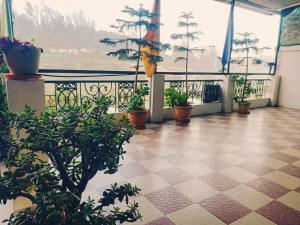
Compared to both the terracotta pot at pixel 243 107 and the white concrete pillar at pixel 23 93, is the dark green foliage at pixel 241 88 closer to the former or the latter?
the terracotta pot at pixel 243 107

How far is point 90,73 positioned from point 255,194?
3.51m

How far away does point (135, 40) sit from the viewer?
4.29 meters

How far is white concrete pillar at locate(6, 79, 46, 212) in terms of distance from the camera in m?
2.05

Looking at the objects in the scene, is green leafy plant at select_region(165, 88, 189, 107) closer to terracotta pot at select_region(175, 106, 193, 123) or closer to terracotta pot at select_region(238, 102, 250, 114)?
terracotta pot at select_region(175, 106, 193, 123)

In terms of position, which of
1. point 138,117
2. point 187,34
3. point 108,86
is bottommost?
point 138,117

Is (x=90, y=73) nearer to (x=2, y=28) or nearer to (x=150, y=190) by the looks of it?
(x=2, y=28)

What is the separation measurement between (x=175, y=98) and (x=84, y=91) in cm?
211

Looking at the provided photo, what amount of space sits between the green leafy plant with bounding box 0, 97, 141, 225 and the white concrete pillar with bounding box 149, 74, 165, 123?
3.83 meters

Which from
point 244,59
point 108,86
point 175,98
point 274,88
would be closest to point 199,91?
point 175,98

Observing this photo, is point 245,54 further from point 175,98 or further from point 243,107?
point 175,98

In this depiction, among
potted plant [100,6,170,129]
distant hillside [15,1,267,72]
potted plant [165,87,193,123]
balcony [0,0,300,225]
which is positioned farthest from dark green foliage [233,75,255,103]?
potted plant [100,6,170,129]

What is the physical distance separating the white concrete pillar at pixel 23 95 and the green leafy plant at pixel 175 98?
3.59m

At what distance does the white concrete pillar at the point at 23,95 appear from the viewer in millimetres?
2055

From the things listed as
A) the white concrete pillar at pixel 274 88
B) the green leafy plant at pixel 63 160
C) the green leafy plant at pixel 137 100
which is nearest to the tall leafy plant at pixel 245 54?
the white concrete pillar at pixel 274 88
